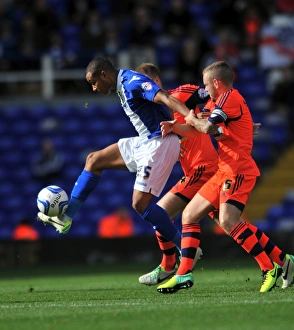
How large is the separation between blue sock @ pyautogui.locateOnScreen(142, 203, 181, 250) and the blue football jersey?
2.22ft

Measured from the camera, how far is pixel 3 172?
18.6m

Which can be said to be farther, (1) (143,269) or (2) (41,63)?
(2) (41,63)

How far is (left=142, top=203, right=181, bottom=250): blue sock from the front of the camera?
27.3 ft

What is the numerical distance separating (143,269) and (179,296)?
5501 mm

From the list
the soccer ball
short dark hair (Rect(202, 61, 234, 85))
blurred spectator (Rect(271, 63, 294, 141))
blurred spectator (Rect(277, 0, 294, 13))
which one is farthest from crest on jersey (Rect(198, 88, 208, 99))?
blurred spectator (Rect(277, 0, 294, 13))

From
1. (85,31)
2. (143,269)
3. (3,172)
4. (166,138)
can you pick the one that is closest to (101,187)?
(3,172)

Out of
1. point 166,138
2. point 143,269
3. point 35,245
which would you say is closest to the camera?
point 166,138

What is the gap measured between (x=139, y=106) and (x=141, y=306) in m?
2.12

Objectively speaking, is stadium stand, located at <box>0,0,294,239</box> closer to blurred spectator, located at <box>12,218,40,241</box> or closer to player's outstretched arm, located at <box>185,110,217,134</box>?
blurred spectator, located at <box>12,218,40,241</box>

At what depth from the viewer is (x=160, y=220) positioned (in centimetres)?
836

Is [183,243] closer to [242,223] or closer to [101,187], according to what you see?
[242,223]

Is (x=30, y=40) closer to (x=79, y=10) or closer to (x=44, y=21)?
(x=44, y=21)

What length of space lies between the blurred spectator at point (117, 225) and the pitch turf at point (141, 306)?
222 inches

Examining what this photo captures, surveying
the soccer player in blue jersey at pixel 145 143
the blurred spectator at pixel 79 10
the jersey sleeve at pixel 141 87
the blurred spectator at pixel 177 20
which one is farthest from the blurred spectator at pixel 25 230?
the jersey sleeve at pixel 141 87
